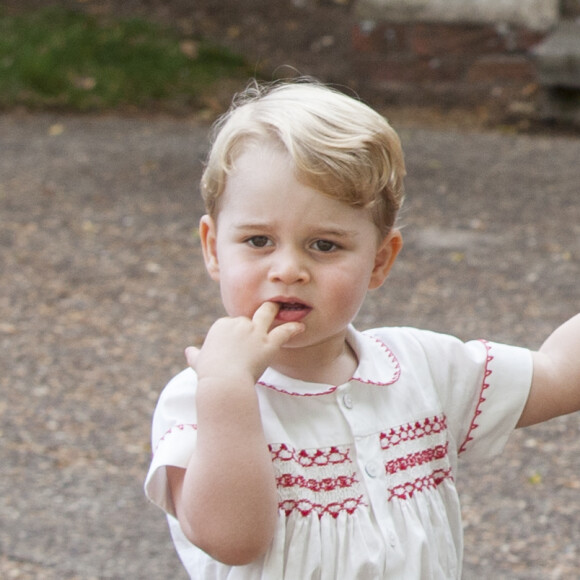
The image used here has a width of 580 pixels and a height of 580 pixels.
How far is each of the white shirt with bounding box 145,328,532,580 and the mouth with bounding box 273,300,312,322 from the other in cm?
13

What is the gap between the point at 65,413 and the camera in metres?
4.05

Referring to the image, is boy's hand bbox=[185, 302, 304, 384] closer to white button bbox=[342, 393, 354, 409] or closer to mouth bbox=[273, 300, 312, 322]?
mouth bbox=[273, 300, 312, 322]

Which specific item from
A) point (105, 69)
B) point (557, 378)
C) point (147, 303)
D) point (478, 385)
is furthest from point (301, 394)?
point (105, 69)

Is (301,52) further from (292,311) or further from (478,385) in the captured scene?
(292,311)

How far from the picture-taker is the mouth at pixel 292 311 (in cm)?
162

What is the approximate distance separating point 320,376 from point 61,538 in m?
1.80

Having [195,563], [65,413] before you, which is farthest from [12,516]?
[195,563]

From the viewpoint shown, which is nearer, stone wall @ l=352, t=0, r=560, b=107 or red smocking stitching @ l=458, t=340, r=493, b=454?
red smocking stitching @ l=458, t=340, r=493, b=454

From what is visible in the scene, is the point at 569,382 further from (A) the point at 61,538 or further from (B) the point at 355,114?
(A) the point at 61,538

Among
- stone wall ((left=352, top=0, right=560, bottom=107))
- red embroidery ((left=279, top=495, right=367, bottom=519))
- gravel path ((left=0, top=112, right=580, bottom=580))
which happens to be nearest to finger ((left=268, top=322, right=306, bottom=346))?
red embroidery ((left=279, top=495, right=367, bottom=519))

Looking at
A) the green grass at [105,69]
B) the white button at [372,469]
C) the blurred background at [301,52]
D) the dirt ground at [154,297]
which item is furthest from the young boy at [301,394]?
the green grass at [105,69]

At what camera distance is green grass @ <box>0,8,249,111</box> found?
7.95m

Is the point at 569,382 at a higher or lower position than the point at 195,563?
higher

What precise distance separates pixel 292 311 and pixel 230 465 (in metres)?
0.25
